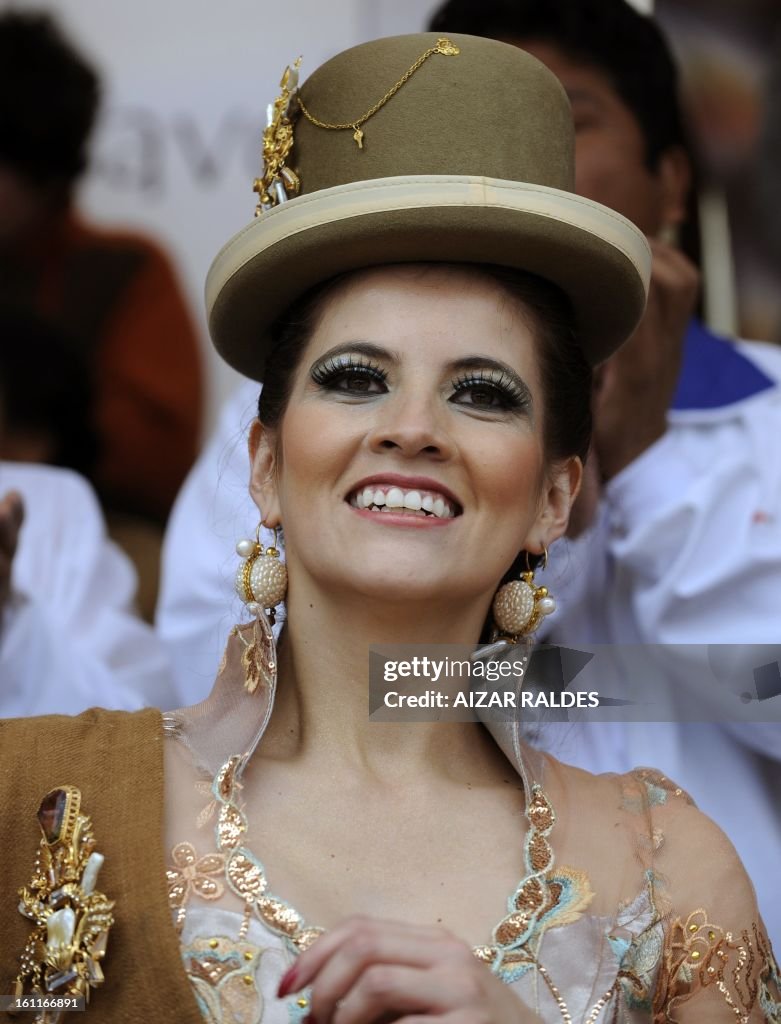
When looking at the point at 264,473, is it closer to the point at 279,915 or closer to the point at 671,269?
the point at 279,915

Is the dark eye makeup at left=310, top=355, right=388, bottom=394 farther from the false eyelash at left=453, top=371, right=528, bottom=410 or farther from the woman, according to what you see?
the false eyelash at left=453, top=371, right=528, bottom=410

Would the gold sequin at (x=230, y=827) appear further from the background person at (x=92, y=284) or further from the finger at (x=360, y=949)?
the background person at (x=92, y=284)

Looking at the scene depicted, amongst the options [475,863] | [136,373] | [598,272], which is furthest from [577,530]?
[136,373]

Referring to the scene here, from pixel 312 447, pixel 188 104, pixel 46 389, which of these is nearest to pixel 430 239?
pixel 312 447

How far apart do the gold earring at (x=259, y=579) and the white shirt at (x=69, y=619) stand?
0.89 meters

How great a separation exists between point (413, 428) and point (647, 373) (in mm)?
1283

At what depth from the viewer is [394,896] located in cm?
219

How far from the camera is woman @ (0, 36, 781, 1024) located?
2.11 m

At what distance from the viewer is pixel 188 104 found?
15.8 ft

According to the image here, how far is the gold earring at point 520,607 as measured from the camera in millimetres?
2428

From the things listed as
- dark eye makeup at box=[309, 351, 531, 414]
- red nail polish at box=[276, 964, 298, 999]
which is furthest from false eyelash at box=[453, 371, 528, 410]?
red nail polish at box=[276, 964, 298, 999]

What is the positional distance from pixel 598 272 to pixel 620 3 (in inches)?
58.7

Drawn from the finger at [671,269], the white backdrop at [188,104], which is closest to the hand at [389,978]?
the finger at [671,269]

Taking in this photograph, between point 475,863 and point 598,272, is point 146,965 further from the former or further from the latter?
point 598,272
